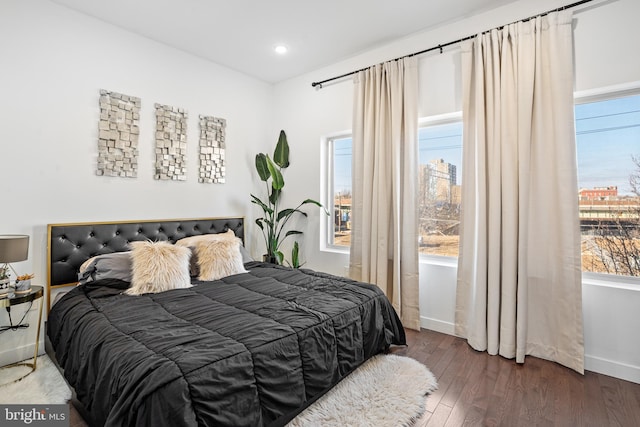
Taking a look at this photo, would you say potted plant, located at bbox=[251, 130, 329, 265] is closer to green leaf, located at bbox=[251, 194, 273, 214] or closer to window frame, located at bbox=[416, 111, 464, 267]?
green leaf, located at bbox=[251, 194, 273, 214]

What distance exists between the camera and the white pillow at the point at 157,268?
2482mm

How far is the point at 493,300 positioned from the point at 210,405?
7.35 feet

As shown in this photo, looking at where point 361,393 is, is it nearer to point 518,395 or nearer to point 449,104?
point 518,395

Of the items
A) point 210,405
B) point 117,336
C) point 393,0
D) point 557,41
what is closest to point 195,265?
point 117,336

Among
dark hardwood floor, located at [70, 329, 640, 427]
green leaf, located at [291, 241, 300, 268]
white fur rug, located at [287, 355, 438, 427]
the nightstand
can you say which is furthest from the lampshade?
green leaf, located at [291, 241, 300, 268]

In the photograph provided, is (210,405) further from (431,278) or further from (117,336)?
(431,278)

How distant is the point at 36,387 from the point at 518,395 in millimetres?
3134

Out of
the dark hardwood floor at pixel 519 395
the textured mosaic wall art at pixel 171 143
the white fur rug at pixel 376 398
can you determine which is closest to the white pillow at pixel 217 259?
the textured mosaic wall art at pixel 171 143

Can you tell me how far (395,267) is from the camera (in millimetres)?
3172

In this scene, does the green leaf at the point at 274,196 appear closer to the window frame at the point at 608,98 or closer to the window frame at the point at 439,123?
the window frame at the point at 439,123

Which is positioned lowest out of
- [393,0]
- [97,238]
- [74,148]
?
[97,238]

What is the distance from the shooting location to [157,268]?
8.39 feet

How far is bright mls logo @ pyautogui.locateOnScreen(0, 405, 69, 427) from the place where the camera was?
1745mm

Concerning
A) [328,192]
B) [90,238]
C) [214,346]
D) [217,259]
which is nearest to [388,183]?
[328,192]
